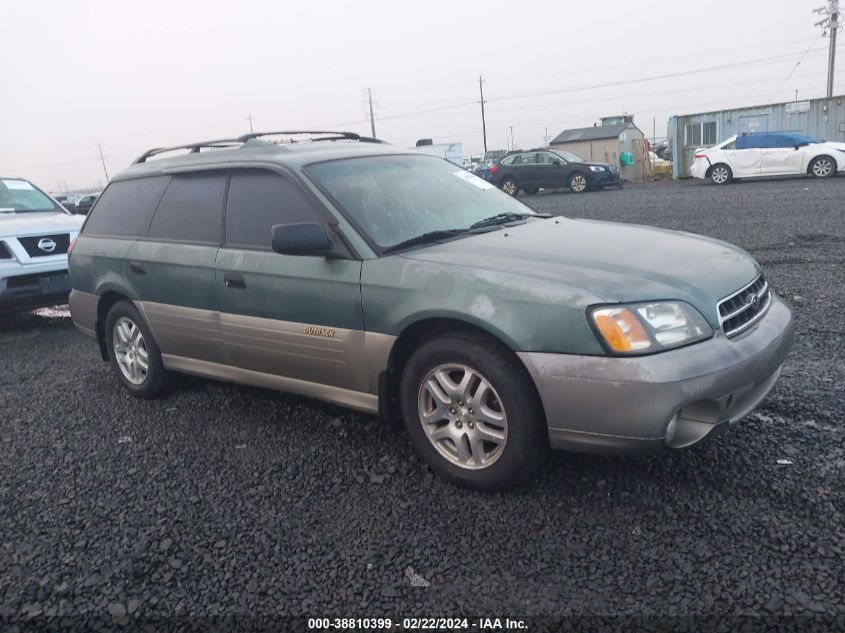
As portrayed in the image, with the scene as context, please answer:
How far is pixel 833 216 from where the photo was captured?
11133 millimetres

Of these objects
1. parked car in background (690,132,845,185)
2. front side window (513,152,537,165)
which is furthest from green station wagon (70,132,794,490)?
front side window (513,152,537,165)

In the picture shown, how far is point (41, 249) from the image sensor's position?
7285 mm

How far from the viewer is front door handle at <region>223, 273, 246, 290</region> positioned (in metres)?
3.88

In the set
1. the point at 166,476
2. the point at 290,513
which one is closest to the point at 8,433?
the point at 166,476

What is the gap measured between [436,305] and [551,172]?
2083 cm

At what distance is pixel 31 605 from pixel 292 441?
1.53 m

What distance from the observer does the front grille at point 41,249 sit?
23.7 ft

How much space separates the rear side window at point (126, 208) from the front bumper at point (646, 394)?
119 inches

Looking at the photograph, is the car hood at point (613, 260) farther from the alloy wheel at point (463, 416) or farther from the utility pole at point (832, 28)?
the utility pole at point (832, 28)

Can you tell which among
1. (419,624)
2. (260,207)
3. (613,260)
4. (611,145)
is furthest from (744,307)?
(611,145)

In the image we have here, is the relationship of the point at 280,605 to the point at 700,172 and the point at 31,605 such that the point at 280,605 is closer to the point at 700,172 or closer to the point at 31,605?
the point at 31,605

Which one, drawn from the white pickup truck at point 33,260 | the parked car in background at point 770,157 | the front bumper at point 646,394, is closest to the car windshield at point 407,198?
the front bumper at point 646,394

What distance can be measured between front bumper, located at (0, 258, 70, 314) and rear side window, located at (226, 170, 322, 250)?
3764 mm

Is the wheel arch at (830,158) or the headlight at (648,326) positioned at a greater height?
the headlight at (648,326)
